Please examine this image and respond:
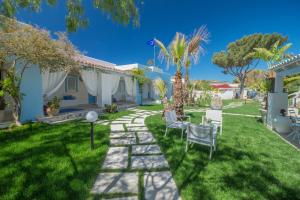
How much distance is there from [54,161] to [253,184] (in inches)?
161

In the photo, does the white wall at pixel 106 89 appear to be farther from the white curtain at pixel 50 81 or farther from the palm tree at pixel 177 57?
the palm tree at pixel 177 57

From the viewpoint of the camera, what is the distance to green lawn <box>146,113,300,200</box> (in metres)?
2.76

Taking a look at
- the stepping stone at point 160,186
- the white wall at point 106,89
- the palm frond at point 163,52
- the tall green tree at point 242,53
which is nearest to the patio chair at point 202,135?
the stepping stone at point 160,186

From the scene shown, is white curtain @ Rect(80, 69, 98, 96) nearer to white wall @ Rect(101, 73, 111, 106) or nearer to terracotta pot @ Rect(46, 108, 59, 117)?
white wall @ Rect(101, 73, 111, 106)

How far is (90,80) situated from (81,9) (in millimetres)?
7658

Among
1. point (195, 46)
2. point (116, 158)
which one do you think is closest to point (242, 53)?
point (195, 46)

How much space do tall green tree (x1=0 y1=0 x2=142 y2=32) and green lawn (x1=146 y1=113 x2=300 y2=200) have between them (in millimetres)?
3236

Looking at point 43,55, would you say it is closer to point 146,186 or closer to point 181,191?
point 146,186

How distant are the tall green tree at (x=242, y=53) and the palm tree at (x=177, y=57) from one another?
21.5m

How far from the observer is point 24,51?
218 inches

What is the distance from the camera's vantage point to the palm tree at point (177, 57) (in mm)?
7543

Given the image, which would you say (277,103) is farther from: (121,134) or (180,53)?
(121,134)

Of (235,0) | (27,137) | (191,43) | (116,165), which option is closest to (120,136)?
(116,165)

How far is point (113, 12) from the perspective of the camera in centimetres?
315
